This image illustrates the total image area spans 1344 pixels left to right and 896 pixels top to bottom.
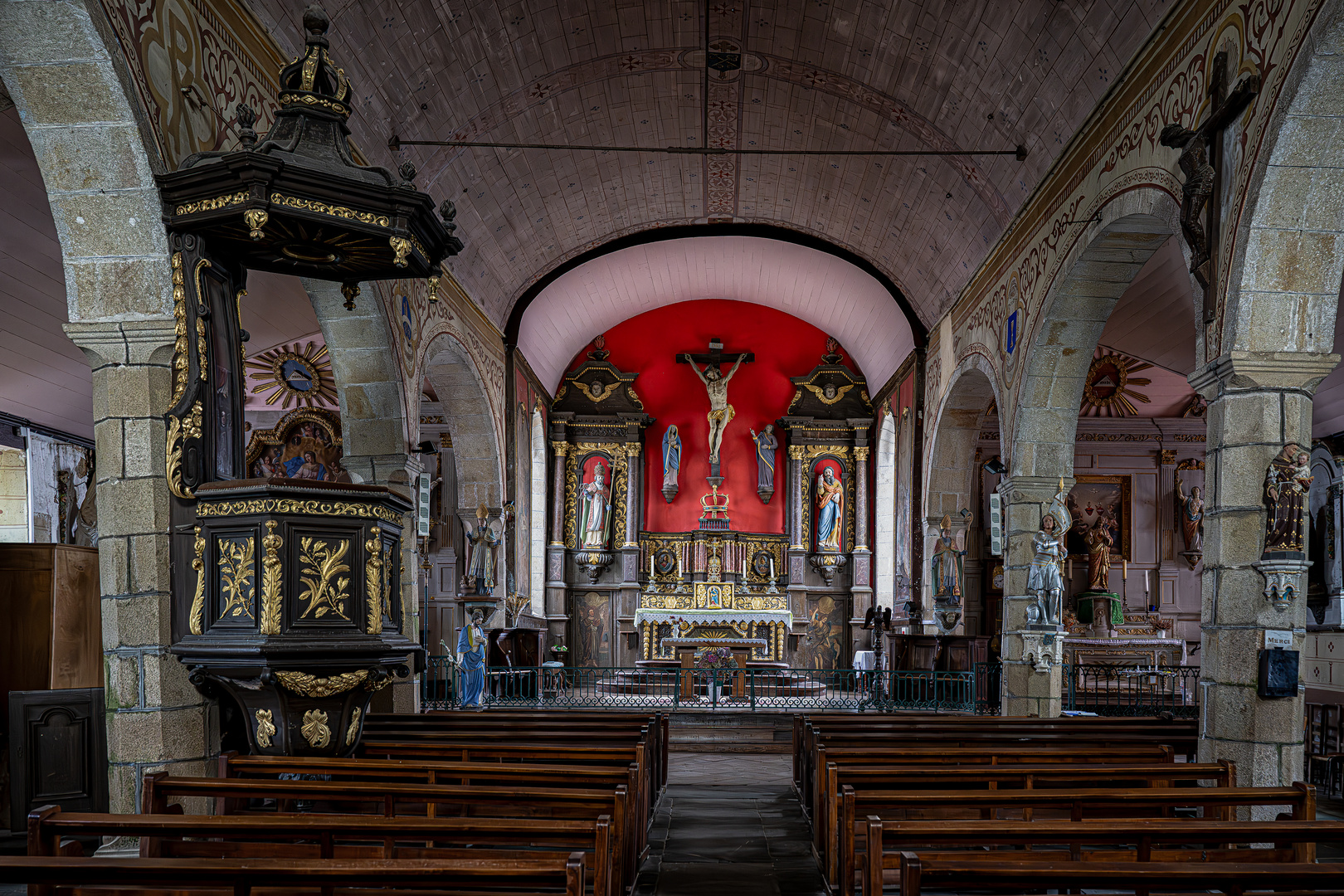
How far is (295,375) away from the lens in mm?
16078

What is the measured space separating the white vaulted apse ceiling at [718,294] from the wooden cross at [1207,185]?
9.16 metres

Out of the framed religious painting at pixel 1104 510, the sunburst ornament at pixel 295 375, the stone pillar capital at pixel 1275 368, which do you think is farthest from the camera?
the framed religious painting at pixel 1104 510

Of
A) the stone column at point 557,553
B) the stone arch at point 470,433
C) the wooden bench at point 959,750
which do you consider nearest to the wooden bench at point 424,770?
the wooden bench at point 959,750

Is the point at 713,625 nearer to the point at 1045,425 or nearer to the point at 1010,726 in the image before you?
the point at 1045,425

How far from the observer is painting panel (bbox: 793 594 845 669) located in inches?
749

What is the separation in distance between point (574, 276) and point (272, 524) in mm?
12418

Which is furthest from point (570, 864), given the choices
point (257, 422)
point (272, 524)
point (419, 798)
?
point (257, 422)

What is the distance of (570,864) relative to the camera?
2.76 meters

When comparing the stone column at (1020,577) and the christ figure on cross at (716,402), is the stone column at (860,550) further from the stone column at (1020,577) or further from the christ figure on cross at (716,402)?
the stone column at (1020,577)

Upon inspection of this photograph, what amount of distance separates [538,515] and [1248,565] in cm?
1415

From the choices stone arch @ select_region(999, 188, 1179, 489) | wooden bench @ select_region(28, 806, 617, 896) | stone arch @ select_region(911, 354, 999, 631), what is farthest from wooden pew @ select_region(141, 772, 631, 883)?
stone arch @ select_region(911, 354, 999, 631)

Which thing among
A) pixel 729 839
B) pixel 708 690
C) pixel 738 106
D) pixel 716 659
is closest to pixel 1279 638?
pixel 729 839

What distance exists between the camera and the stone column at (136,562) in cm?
543

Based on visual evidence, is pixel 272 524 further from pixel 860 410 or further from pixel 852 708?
pixel 860 410
